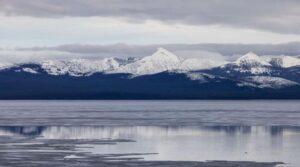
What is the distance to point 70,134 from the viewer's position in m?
69.5

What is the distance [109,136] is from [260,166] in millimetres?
24569

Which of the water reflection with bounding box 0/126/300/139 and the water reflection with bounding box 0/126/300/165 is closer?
the water reflection with bounding box 0/126/300/165

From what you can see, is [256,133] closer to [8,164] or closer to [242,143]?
[242,143]

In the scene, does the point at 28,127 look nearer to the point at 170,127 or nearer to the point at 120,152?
the point at 170,127

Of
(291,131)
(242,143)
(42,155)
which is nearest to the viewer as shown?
(42,155)

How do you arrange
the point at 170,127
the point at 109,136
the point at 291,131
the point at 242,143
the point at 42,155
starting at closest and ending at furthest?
the point at 42,155 < the point at 242,143 < the point at 109,136 < the point at 291,131 < the point at 170,127

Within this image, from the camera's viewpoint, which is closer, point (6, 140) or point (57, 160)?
point (57, 160)

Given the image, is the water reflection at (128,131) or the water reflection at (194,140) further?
the water reflection at (128,131)

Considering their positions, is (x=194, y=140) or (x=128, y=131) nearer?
(x=194, y=140)

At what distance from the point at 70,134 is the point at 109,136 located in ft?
15.1

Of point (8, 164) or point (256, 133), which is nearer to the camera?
point (8, 164)

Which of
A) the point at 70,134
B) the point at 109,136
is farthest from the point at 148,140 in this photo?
the point at 70,134

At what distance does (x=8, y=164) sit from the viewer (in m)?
44.1

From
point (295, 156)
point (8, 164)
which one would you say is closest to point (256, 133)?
point (295, 156)
